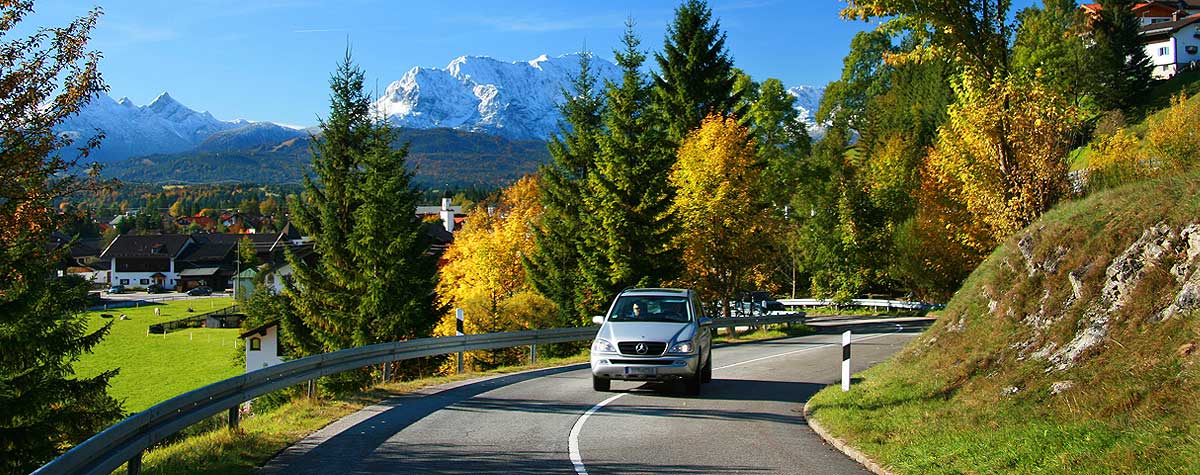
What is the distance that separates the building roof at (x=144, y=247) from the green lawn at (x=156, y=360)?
58566 millimetres

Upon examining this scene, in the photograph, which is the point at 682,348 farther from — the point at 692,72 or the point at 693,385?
the point at 692,72

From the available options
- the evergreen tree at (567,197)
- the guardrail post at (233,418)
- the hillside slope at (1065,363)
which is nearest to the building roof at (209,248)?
the evergreen tree at (567,197)

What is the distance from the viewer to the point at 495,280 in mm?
46688

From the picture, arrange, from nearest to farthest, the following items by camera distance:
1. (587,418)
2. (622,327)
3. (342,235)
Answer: (587,418) < (622,327) < (342,235)

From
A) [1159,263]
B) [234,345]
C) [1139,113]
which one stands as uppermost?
[1139,113]

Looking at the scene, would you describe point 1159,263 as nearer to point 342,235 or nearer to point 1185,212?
point 1185,212

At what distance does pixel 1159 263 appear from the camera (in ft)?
35.9

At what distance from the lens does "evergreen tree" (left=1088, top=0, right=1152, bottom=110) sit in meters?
70.2

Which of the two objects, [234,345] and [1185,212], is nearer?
[1185,212]

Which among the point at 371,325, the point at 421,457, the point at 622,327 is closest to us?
the point at 421,457

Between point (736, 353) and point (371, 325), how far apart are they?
14.5 metres

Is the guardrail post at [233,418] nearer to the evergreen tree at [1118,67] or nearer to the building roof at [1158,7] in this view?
the evergreen tree at [1118,67]

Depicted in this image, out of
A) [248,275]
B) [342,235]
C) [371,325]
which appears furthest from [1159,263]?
[248,275]

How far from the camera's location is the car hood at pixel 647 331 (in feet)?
50.2
